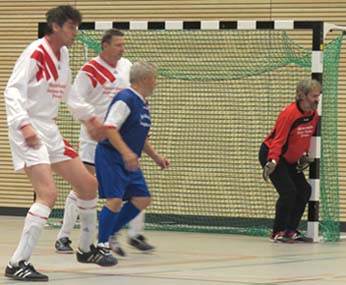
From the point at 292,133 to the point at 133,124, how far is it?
9.92 feet

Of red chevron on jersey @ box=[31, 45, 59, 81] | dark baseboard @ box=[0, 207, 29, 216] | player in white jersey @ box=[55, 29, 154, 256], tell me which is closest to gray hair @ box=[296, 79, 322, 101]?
player in white jersey @ box=[55, 29, 154, 256]

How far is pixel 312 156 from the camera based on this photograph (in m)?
11.9

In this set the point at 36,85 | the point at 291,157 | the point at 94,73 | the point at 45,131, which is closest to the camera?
the point at 36,85

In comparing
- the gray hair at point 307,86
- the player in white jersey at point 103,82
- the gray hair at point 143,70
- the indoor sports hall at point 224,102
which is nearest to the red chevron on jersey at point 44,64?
the gray hair at point 143,70

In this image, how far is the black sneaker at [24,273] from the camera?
298 inches

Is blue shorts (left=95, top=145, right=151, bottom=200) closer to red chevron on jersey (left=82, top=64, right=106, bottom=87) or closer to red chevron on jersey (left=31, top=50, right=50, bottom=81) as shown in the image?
red chevron on jersey (left=82, top=64, right=106, bottom=87)

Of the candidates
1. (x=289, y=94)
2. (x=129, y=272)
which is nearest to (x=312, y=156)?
(x=289, y=94)

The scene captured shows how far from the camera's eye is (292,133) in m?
11.6

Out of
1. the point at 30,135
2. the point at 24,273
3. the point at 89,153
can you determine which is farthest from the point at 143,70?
the point at 24,273

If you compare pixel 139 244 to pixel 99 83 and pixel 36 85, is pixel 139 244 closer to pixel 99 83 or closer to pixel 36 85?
pixel 99 83

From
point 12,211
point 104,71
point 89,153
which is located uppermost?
point 104,71

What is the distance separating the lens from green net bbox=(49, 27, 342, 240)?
45.4ft

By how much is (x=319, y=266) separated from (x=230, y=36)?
5.74m

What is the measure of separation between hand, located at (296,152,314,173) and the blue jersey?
126 inches
